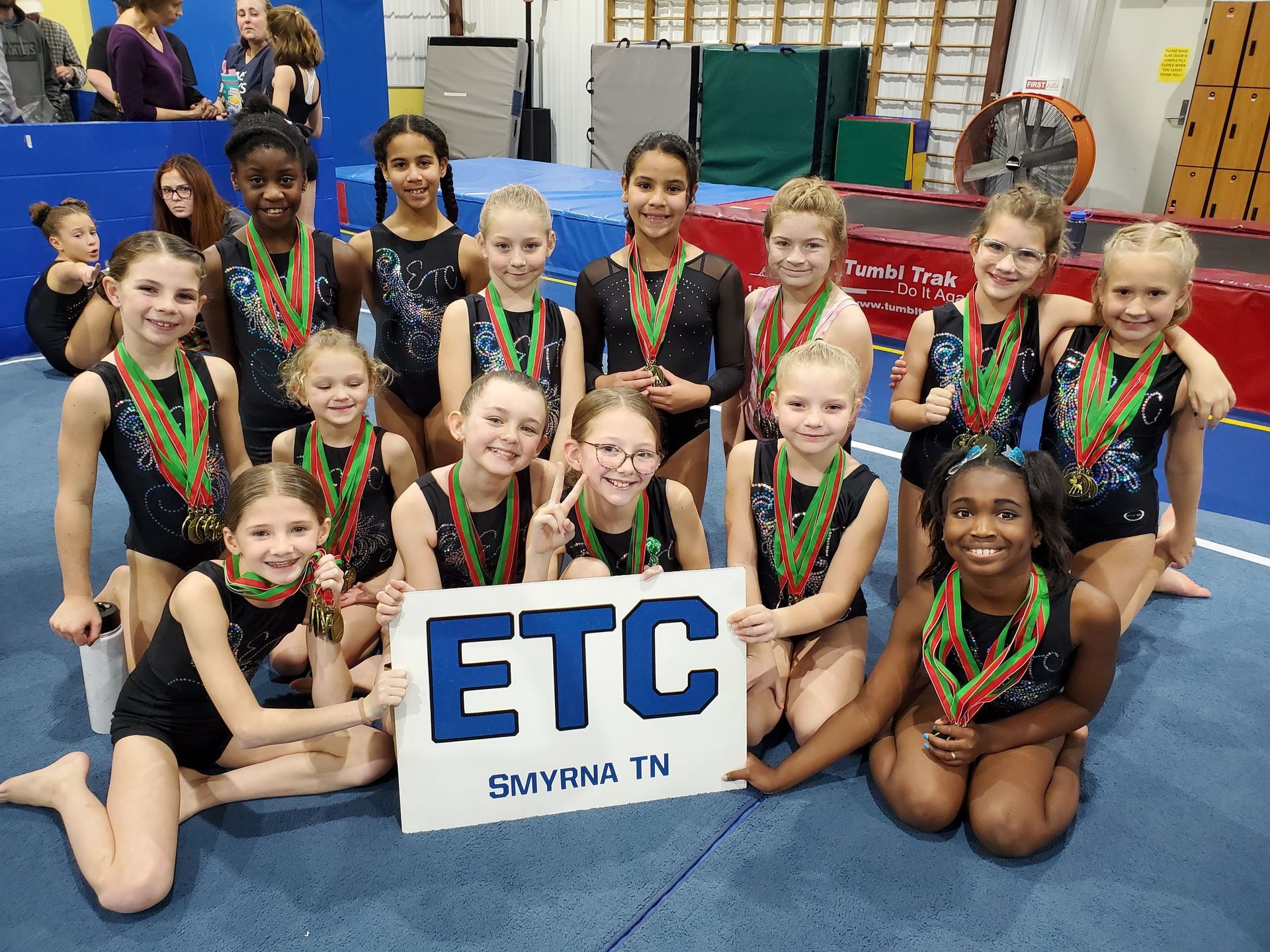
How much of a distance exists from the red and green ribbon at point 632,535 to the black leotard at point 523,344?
48cm

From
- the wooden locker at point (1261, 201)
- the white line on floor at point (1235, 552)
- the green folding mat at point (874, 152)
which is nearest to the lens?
the white line on floor at point (1235, 552)

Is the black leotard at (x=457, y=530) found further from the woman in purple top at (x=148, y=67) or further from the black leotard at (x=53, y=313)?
the woman in purple top at (x=148, y=67)

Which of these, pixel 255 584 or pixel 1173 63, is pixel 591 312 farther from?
pixel 1173 63

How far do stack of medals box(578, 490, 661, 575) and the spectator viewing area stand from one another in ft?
0.05

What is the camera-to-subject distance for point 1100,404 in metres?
2.59

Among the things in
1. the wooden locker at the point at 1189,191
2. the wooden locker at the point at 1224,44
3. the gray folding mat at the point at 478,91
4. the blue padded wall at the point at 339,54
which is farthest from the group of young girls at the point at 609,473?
the gray folding mat at the point at 478,91

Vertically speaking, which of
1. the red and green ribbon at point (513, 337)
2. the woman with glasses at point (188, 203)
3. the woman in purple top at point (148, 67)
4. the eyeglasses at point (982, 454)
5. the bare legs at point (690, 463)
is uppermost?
the woman in purple top at point (148, 67)

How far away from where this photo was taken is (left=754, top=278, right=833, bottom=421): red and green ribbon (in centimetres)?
281

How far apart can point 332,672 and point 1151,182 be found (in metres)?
9.84

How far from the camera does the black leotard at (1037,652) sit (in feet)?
6.78

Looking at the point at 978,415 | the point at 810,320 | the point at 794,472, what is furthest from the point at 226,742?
the point at 978,415

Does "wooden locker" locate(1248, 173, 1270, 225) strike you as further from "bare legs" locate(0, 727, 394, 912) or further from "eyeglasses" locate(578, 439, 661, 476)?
"bare legs" locate(0, 727, 394, 912)

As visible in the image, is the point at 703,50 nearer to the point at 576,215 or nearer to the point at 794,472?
the point at 576,215

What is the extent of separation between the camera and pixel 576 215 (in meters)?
7.23
